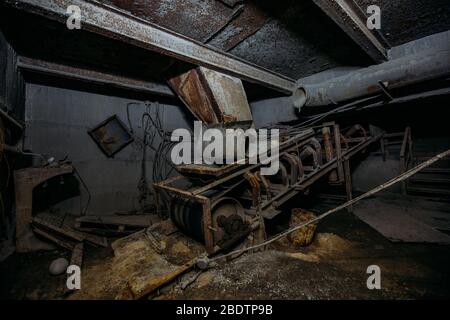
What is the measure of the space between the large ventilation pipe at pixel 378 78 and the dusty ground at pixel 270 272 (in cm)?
282

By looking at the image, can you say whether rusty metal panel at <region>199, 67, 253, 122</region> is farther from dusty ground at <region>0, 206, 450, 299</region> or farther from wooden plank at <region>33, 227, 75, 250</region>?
wooden plank at <region>33, 227, 75, 250</region>

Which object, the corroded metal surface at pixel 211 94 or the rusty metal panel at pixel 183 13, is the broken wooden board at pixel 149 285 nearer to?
the corroded metal surface at pixel 211 94

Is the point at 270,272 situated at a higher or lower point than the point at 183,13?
lower

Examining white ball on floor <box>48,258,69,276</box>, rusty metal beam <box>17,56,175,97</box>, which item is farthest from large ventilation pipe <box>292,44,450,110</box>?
white ball on floor <box>48,258,69,276</box>

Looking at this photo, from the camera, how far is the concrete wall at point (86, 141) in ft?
15.2

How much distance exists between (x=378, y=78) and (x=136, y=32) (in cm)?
439

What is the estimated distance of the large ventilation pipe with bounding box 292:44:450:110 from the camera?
3.45 metres

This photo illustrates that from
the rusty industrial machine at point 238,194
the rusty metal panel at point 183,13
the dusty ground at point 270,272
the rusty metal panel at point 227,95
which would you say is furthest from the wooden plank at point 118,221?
the rusty metal panel at point 183,13

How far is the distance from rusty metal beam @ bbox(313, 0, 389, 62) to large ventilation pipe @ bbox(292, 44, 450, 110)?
1.09 ft

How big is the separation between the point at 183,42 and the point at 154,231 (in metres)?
3.32

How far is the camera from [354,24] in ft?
10.0

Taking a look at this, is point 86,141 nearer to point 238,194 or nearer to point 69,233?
point 69,233

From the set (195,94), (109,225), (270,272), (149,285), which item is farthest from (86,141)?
(270,272)

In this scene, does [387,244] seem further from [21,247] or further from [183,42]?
[21,247]
